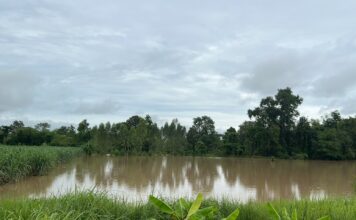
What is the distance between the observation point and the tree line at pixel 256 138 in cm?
3894

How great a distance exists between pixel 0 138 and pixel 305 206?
4307 centimetres

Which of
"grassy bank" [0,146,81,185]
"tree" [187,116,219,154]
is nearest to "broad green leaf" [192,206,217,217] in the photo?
"grassy bank" [0,146,81,185]

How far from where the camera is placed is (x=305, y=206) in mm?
5172

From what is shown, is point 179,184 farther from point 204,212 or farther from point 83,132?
point 83,132

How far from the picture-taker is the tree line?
38938mm

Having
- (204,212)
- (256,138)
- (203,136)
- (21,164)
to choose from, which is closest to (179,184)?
(21,164)

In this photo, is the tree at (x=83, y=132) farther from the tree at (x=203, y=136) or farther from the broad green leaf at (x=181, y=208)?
the broad green leaf at (x=181, y=208)

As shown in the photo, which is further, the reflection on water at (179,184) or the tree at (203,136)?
the tree at (203,136)

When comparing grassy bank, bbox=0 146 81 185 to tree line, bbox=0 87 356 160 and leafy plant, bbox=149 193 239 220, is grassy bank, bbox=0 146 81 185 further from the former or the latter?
tree line, bbox=0 87 356 160

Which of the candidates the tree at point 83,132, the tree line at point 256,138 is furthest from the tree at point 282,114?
the tree at point 83,132

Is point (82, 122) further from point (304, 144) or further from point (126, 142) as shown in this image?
point (304, 144)

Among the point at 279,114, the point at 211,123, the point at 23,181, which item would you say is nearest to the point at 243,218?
the point at 23,181

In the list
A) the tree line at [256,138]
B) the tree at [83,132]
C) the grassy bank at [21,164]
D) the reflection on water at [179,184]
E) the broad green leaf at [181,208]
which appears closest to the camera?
the broad green leaf at [181,208]

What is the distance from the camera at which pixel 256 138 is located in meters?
39.9
